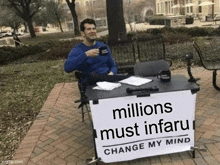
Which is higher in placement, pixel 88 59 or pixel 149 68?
pixel 88 59

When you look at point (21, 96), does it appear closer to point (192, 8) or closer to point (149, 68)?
point (149, 68)

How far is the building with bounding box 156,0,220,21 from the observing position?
32.7m

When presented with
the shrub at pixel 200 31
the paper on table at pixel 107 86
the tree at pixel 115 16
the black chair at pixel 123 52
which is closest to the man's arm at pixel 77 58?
the paper on table at pixel 107 86

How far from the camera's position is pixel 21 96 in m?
6.11

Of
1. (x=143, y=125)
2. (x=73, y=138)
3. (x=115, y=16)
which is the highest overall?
(x=115, y=16)

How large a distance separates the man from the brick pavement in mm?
915

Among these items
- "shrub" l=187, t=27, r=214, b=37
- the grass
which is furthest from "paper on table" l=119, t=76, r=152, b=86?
"shrub" l=187, t=27, r=214, b=37

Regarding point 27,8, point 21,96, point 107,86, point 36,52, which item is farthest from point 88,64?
point 27,8

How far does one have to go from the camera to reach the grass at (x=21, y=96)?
404cm

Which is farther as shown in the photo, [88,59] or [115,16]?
[115,16]

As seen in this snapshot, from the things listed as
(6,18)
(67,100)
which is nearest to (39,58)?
(67,100)

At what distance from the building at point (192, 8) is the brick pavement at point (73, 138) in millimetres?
24876

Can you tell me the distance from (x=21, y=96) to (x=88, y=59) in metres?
3.24

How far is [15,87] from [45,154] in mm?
4227
